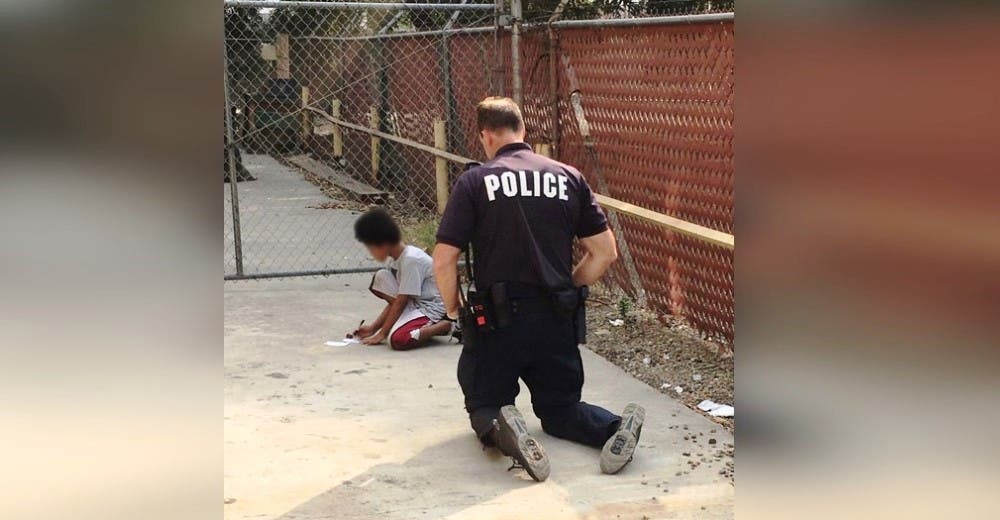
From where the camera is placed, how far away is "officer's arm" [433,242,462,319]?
4758 mm

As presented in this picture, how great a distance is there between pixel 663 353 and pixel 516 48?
3.08 m

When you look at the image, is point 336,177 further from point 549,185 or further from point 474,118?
point 549,185

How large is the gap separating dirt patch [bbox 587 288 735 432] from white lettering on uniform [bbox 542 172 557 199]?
1.53 meters

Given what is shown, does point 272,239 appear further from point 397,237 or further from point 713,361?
point 713,361

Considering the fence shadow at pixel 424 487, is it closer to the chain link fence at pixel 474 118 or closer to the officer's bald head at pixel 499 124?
the officer's bald head at pixel 499 124

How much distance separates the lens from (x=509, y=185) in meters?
4.71

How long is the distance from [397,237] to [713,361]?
6.47ft

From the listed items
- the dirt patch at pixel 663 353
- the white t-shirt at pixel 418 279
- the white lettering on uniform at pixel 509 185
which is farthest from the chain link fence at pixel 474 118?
the white lettering on uniform at pixel 509 185

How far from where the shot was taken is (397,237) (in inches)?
258

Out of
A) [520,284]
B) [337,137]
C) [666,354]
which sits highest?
[337,137]

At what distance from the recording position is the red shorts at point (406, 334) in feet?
22.3

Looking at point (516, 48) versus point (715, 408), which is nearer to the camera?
point (715, 408)

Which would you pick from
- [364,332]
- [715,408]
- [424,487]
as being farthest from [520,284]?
[364,332]
